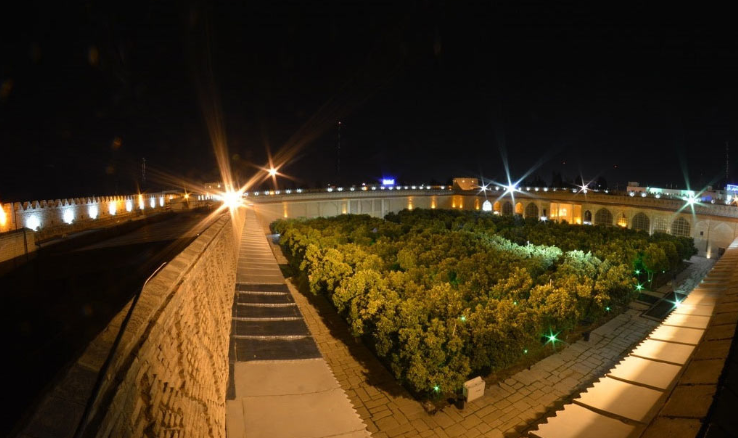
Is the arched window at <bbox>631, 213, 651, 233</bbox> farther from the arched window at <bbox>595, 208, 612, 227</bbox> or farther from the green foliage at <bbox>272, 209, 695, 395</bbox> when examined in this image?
the green foliage at <bbox>272, 209, 695, 395</bbox>

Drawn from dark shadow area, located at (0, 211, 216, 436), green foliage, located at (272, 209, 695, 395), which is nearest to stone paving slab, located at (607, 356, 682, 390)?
dark shadow area, located at (0, 211, 216, 436)

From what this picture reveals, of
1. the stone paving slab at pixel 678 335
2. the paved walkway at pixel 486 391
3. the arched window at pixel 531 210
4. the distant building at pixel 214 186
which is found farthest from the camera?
the distant building at pixel 214 186

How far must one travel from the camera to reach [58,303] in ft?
23.8

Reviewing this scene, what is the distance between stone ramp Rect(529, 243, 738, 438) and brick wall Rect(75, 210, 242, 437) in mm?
3912

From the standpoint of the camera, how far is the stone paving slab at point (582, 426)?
3777 mm

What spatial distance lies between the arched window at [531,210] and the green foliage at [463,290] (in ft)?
88.1

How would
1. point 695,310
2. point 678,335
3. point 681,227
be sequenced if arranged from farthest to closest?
1. point 681,227
2. point 695,310
3. point 678,335

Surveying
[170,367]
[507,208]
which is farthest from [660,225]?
[170,367]

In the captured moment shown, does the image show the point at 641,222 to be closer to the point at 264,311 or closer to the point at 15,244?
the point at 264,311

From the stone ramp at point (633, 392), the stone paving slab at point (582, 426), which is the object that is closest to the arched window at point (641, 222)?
the stone ramp at point (633, 392)

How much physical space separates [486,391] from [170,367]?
10525 mm

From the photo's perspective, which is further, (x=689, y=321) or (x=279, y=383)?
(x=279, y=383)

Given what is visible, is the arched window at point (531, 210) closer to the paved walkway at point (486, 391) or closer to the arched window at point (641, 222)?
the arched window at point (641, 222)

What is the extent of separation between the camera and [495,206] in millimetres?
61781
